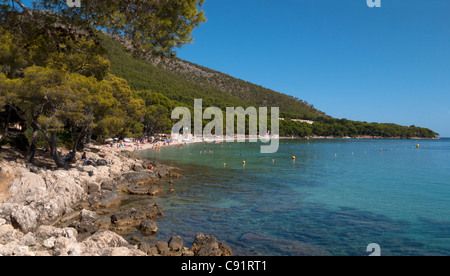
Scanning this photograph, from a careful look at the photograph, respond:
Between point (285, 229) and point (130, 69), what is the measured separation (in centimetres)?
16352

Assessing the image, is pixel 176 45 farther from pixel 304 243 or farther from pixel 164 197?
pixel 164 197

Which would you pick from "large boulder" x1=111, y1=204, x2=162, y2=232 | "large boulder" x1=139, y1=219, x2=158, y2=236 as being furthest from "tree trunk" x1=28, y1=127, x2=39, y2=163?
"large boulder" x1=139, y1=219, x2=158, y2=236

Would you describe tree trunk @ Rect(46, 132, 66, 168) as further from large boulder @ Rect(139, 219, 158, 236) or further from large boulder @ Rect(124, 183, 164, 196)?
large boulder @ Rect(139, 219, 158, 236)

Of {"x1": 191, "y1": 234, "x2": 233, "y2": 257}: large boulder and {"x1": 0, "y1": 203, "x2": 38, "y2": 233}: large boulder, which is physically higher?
{"x1": 0, "y1": 203, "x2": 38, "y2": 233}: large boulder

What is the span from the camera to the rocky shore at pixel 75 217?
11.3 metres

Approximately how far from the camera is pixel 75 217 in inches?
671

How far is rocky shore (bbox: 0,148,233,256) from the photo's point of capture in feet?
37.1

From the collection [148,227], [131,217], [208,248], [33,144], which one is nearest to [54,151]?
[33,144]

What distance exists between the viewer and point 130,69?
6496 inches

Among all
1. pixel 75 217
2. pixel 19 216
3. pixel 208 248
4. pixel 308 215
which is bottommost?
pixel 308 215

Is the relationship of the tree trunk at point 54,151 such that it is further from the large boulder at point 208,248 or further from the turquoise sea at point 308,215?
the large boulder at point 208,248

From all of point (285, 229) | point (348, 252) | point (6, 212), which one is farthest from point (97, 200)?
point (348, 252)

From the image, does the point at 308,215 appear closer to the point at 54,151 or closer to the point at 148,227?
the point at 148,227

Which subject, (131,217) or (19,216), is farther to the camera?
(131,217)
